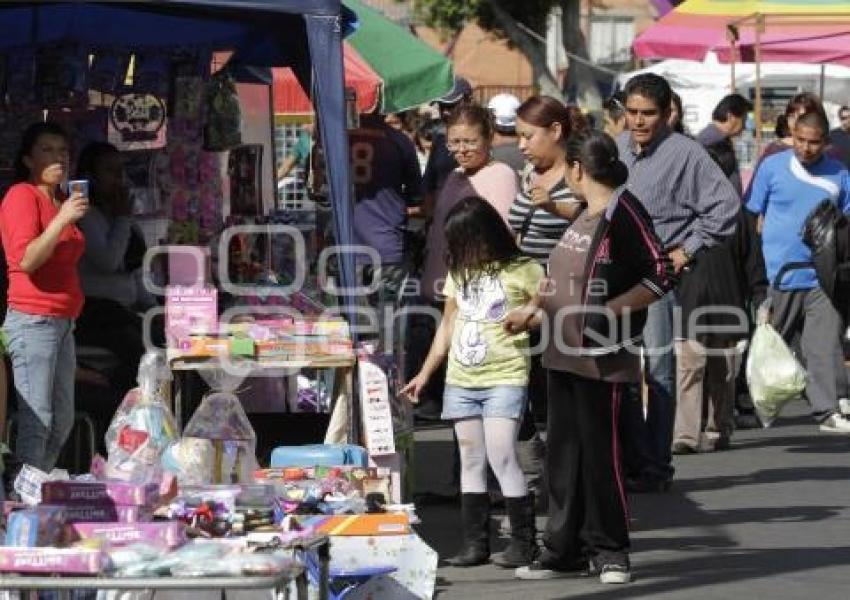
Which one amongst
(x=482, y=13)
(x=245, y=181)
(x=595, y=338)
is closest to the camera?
(x=595, y=338)

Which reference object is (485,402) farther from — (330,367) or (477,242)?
(330,367)

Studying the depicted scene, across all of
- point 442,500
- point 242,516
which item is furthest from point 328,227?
point 242,516

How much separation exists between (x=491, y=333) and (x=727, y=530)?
1931 millimetres

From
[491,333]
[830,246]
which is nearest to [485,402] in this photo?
[491,333]

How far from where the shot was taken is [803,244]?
13828 millimetres

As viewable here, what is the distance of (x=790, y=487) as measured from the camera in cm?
1188

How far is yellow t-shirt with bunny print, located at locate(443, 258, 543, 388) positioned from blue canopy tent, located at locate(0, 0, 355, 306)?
3.06 ft

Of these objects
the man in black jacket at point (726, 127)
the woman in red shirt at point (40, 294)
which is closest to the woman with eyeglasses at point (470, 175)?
the woman in red shirt at point (40, 294)

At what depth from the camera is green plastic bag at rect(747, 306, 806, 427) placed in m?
13.6

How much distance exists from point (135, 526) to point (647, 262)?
316cm

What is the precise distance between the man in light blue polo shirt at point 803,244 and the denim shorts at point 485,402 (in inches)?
202

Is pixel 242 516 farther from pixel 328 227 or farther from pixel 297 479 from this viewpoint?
pixel 328 227

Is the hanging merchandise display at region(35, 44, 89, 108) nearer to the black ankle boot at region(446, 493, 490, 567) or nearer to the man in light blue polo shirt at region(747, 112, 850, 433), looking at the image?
the black ankle boot at region(446, 493, 490, 567)

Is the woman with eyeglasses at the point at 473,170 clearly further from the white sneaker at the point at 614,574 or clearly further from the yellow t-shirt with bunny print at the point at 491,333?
the white sneaker at the point at 614,574
